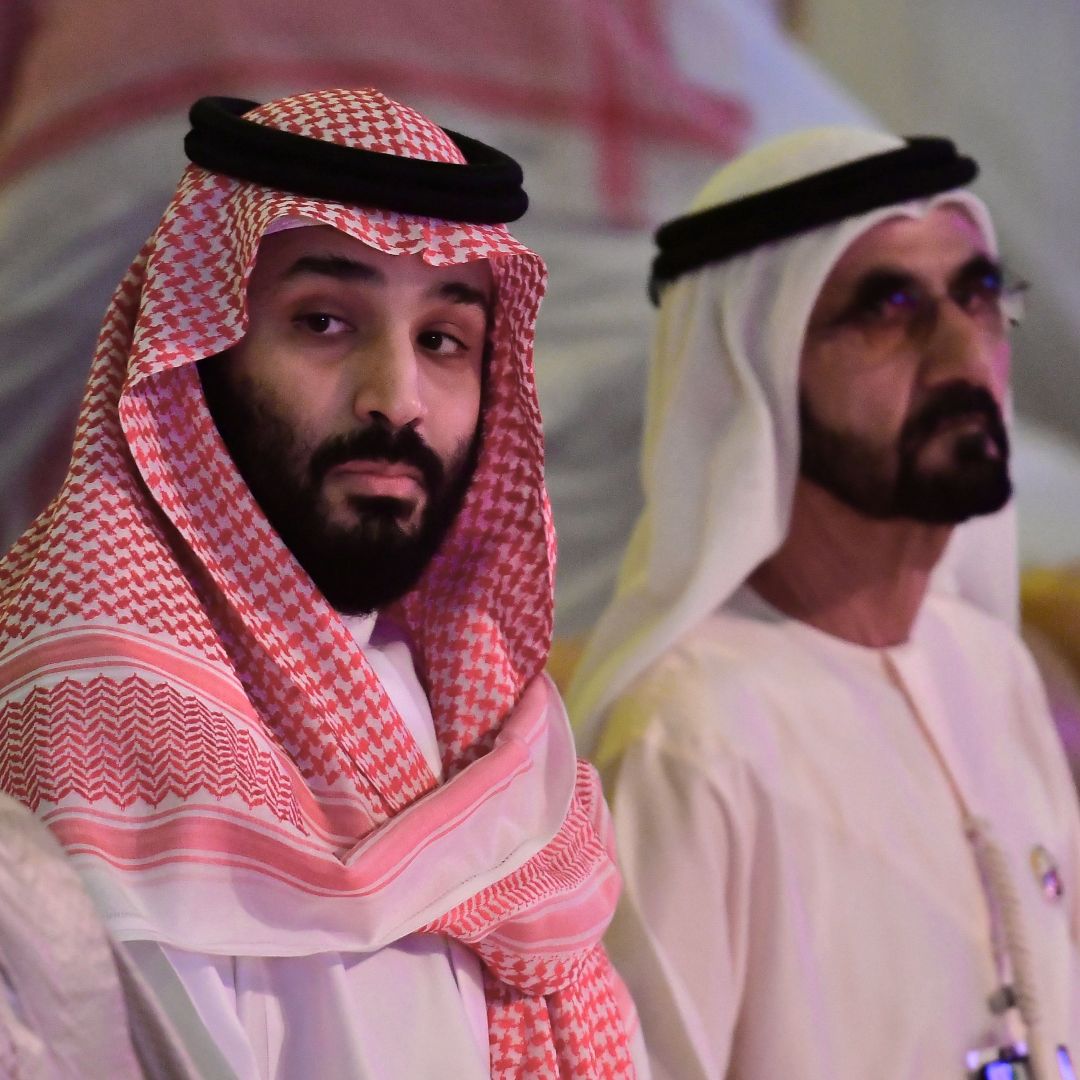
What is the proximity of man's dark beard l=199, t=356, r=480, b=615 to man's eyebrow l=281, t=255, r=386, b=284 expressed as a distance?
111 mm

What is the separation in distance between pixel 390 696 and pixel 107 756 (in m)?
0.29

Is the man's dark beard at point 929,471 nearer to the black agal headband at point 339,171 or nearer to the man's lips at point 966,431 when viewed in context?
the man's lips at point 966,431

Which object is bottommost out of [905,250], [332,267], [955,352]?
[955,352]

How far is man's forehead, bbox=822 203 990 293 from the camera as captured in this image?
2.13 m

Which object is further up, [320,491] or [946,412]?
[320,491]

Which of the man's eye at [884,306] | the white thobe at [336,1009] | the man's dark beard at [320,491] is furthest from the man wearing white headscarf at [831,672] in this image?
the man's dark beard at [320,491]

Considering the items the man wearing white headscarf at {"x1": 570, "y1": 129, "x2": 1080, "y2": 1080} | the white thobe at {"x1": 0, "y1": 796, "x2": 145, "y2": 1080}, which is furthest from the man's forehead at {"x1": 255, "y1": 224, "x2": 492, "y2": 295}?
the man wearing white headscarf at {"x1": 570, "y1": 129, "x2": 1080, "y2": 1080}

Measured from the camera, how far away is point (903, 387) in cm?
210

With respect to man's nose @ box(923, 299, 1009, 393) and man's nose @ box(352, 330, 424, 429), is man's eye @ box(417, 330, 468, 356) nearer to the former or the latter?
man's nose @ box(352, 330, 424, 429)

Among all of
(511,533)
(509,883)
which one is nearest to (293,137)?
(511,533)

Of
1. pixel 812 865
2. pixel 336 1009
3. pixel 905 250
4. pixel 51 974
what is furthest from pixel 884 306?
pixel 51 974

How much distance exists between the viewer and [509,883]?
1.38 metres

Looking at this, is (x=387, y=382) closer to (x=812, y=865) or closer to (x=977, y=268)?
(x=812, y=865)

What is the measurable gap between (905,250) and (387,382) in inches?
40.8
